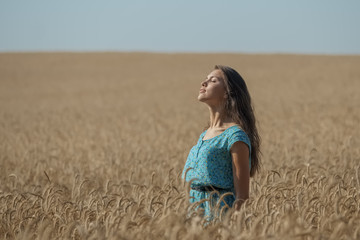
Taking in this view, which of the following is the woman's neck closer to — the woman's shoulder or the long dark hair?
the long dark hair

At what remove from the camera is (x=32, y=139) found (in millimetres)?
10055

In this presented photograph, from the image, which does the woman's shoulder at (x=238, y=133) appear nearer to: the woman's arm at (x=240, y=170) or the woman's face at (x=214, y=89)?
the woman's arm at (x=240, y=170)

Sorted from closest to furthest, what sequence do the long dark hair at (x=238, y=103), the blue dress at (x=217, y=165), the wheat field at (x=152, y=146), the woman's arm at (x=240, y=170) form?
the wheat field at (x=152, y=146) < the woman's arm at (x=240, y=170) < the blue dress at (x=217, y=165) < the long dark hair at (x=238, y=103)

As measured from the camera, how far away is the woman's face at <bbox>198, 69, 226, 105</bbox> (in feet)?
10.6

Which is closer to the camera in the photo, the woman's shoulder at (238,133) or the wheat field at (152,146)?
the wheat field at (152,146)

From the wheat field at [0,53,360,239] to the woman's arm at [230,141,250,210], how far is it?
97mm

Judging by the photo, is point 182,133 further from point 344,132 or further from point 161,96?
point 161,96

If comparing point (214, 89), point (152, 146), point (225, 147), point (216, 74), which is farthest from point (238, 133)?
point (152, 146)

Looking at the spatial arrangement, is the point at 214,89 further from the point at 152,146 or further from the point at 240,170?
the point at 152,146

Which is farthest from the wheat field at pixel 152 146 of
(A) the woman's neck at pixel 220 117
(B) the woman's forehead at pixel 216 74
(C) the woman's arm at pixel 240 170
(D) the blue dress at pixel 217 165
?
(B) the woman's forehead at pixel 216 74

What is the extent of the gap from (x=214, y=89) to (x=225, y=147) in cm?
42

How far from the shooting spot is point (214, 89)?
3.23 meters

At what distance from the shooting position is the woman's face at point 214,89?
3.23 meters

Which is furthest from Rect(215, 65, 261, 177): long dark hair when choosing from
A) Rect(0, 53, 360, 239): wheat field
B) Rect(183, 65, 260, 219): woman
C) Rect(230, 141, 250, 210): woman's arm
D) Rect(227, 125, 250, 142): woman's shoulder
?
Rect(0, 53, 360, 239): wheat field
